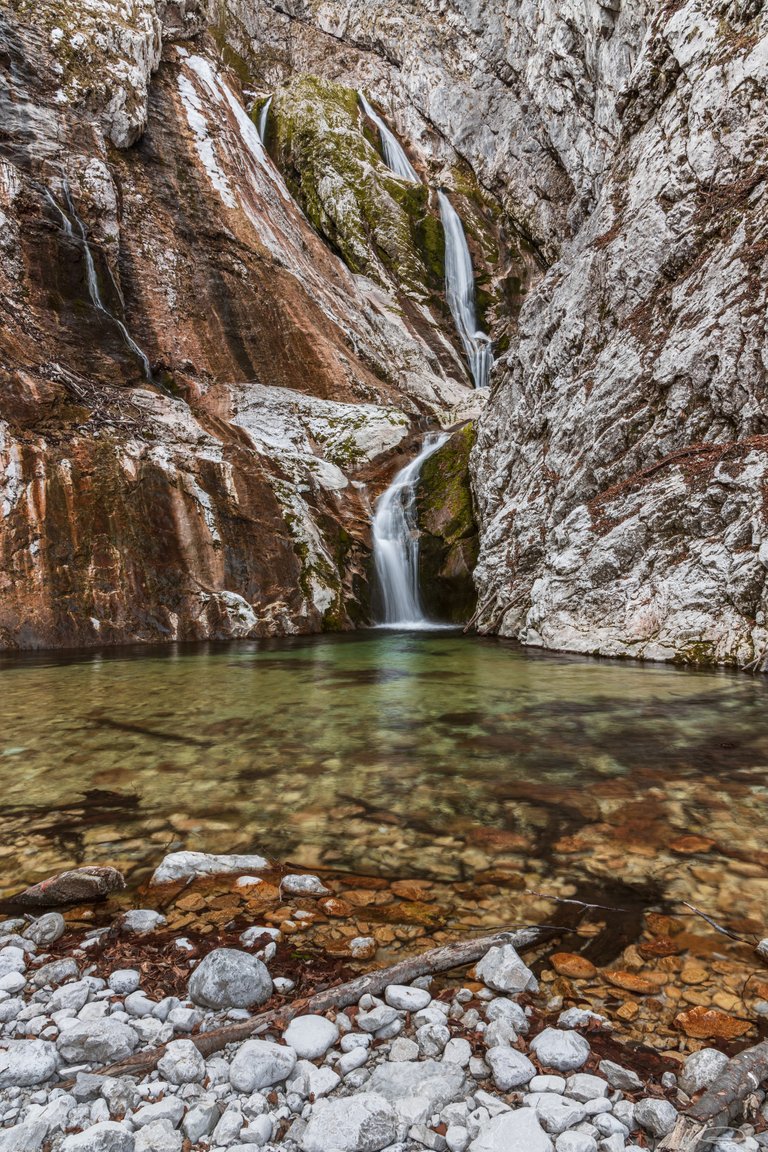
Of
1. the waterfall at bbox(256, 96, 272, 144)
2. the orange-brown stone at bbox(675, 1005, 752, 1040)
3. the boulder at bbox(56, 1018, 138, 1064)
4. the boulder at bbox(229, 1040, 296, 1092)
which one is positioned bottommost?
the orange-brown stone at bbox(675, 1005, 752, 1040)

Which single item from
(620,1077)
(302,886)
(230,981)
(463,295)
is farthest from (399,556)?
(463,295)

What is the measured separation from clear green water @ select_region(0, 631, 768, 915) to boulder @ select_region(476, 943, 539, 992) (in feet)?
2.67

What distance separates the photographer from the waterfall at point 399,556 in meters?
19.9

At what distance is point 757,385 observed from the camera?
11375 millimetres

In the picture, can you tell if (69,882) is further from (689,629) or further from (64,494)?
(64,494)

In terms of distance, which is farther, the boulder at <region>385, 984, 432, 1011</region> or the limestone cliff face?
the limestone cliff face

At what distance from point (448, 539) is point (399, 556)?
1.76 m

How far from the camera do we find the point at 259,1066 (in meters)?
1.79

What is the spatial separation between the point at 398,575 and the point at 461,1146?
737 inches

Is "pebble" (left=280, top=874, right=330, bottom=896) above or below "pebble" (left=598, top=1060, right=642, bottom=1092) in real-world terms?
above

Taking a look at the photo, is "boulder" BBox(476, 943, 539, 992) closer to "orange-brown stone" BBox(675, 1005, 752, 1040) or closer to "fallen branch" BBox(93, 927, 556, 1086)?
"fallen branch" BBox(93, 927, 556, 1086)

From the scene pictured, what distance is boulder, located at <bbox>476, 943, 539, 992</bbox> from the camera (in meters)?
2.21

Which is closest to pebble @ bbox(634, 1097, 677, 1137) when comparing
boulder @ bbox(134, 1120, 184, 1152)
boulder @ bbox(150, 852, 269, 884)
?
boulder @ bbox(134, 1120, 184, 1152)

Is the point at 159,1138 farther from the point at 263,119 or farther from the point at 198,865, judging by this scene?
the point at 263,119
